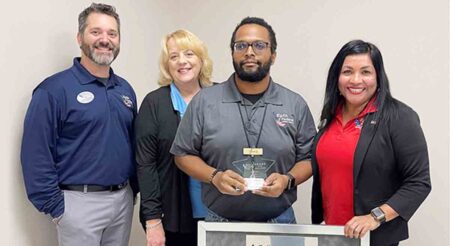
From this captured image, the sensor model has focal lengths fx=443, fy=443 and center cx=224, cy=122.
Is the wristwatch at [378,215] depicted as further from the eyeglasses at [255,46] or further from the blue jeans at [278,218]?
the eyeglasses at [255,46]

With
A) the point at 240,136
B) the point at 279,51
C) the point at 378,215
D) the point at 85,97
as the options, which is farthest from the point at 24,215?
the point at 279,51

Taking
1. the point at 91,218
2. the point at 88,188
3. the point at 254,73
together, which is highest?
the point at 254,73

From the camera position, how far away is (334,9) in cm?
271

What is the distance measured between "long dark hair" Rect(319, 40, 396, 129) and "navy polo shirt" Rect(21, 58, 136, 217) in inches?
37.6

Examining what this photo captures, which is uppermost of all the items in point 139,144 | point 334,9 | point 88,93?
point 334,9

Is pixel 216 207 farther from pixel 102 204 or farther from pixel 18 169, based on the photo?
pixel 18 169

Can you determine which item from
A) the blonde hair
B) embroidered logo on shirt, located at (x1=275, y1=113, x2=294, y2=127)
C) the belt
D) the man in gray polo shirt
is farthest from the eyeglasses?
the belt

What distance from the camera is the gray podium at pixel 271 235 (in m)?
1.58

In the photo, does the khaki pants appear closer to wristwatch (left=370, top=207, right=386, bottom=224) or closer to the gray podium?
the gray podium

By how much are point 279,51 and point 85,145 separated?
1470 millimetres

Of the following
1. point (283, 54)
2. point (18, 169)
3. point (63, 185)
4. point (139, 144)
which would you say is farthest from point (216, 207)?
point (283, 54)

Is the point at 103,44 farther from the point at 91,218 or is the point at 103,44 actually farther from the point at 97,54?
the point at 91,218

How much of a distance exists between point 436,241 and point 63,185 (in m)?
2.01

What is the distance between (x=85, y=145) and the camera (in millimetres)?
1947
